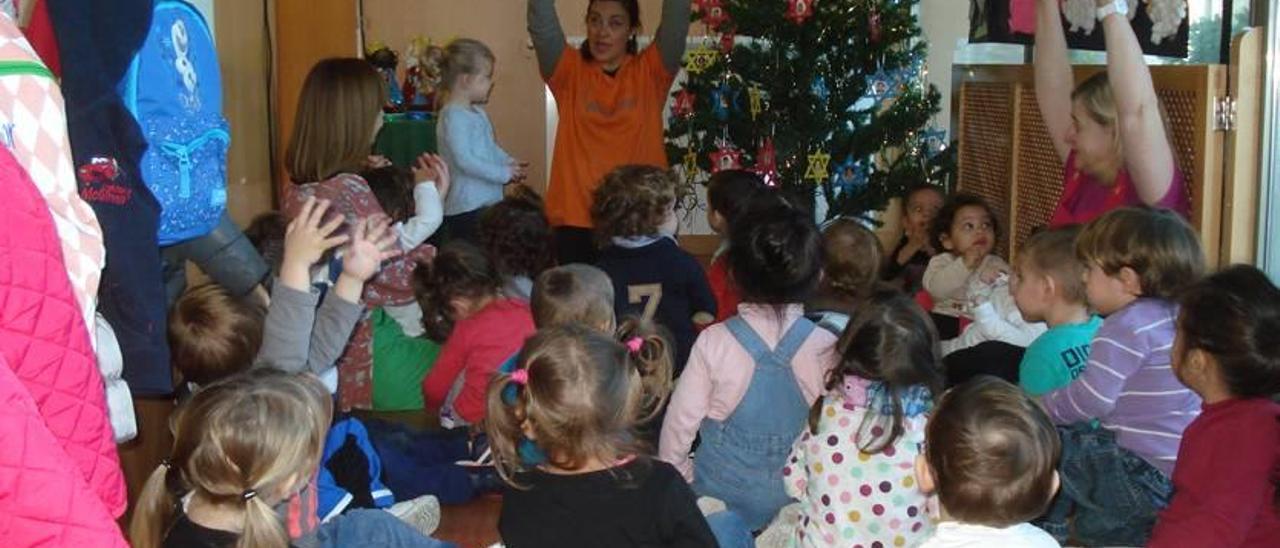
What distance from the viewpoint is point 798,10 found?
622 centimetres

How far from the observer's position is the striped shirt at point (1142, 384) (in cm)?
310

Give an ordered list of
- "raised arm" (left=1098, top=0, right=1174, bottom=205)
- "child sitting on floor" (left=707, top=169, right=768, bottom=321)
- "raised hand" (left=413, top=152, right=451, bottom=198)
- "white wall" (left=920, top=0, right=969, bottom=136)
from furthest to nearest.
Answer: "white wall" (left=920, top=0, right=969, bottom=136)
"raised hand" (left=413, top=152, right=451, bottom=198)
"child sitting on floor" (left=707, top=169, right=768, bottom=321)
"raised arm" (left=1098, top=0, right=1174, bottom=205)

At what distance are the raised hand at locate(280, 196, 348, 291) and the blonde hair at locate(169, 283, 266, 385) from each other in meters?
0.27

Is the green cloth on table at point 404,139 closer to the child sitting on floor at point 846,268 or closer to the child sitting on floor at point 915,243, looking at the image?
the child sitting on floor at point 915,243

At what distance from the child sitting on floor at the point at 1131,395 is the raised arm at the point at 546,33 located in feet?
8.58

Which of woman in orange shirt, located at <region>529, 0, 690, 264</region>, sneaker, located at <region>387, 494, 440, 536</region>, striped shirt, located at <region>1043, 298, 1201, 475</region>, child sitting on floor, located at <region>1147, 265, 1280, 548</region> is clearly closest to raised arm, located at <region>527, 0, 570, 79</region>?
woman in orange shirt, located at <region>529, 0, 690, 264</region>

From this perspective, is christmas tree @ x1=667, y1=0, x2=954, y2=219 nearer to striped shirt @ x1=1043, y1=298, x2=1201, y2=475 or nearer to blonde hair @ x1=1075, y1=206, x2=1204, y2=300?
blonde hair @ x1=1075, y1=206, x2=1204, y2=300

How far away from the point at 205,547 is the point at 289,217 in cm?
214

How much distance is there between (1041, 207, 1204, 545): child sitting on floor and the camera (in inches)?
122

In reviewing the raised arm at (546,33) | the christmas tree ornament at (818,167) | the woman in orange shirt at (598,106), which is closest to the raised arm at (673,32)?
the woman in orange shirt at (598,106)

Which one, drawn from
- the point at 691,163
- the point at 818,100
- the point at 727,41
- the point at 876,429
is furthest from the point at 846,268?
the point at 691,163

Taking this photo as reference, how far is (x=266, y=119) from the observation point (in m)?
6.67

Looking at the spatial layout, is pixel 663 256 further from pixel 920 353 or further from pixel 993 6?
pixel 993 6

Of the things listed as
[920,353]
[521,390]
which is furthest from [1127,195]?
[521,390]
